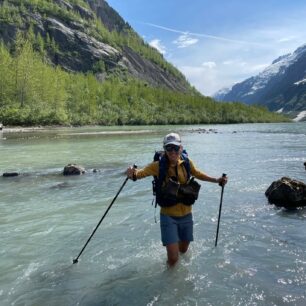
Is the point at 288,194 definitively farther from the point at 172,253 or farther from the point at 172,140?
the point at 172,140

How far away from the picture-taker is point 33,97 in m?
106

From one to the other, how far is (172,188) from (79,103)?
119 metres

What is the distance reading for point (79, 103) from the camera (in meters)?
125

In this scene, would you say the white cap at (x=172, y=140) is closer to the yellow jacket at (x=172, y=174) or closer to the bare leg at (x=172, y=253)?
the yellow jacket at (x=172, y=174)

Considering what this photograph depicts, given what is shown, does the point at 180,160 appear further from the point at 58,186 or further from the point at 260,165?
the point at 260,165

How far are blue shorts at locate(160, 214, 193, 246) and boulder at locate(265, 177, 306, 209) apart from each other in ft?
24.7

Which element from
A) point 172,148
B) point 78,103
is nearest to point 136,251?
point 172,148

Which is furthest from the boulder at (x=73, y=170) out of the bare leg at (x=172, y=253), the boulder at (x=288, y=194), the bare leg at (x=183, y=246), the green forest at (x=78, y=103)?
the green forest at (x=78, y=103)

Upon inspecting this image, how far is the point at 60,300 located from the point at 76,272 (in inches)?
57.6

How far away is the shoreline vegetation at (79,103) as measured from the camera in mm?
99562

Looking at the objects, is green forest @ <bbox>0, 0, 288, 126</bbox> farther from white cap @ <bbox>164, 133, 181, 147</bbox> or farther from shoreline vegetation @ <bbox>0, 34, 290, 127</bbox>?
white cap @ <bbox>164, 133, 181, 147</bbox>

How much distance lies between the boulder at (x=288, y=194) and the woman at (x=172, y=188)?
25.2 ft

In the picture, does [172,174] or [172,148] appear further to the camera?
[172,174]

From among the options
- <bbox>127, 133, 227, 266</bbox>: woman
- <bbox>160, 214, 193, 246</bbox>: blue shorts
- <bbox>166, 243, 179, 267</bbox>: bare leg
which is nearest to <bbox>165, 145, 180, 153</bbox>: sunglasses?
<bbox>127, 133, 227, 266</bbox>: woman
